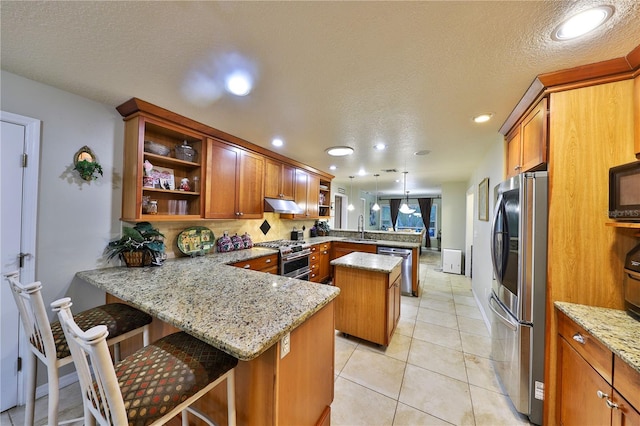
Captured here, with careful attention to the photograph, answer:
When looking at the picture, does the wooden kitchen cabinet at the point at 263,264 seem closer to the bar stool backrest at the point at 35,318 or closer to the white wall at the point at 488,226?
the bar stool backrest at the point at 35,318

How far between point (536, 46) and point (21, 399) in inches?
161

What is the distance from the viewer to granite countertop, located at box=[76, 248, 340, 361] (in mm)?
920

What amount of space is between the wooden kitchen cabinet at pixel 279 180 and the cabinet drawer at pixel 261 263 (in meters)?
0.96

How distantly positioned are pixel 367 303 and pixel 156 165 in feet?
8.86

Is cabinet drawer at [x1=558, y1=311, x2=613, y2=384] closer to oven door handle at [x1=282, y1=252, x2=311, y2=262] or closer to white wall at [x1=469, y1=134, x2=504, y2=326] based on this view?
white wall at [x1=469, y1=134, x2=504, y2=326]

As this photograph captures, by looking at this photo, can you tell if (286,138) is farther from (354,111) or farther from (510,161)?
(510,161)

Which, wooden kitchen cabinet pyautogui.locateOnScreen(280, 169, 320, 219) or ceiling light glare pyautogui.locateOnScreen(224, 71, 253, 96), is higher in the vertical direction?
ceiling light glare pyautogui.locateOnScreen(224, 71, 253, 96)

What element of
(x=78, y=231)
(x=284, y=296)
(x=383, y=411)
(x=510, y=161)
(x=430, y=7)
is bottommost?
(x=383, y=411)

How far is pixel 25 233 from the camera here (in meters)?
1.61

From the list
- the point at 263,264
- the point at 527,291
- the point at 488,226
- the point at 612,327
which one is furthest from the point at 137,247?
the point at 488,226

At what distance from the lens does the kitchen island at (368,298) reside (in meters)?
2.31

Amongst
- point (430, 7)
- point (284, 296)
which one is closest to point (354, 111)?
point (430, 7)

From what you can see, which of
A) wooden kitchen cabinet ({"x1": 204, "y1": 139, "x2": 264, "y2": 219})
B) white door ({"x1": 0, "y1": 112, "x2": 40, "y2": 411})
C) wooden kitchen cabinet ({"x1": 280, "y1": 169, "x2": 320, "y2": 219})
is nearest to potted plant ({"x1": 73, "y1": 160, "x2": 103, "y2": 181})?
white door ({"x1": 0, "y1": 112, "x2": 40, "y2": 411})

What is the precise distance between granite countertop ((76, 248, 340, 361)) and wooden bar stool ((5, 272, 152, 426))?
158 millimetres
